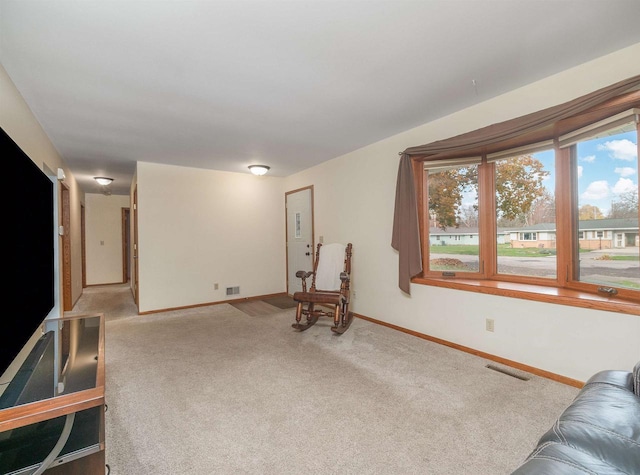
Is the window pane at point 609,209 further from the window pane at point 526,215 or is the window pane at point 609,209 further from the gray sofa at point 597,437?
the gray sofa at point 597,437

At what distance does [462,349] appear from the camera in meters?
2.88

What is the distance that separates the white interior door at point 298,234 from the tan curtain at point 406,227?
200 cm

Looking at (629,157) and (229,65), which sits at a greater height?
(229,65)

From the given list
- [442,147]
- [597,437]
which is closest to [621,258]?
[442,147]

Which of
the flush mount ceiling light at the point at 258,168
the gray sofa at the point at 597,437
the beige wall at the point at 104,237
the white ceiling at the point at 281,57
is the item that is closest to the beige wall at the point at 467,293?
the white ceiling at the point at 281,57

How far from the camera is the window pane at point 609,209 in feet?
6.92

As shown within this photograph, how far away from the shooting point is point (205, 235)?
4.97m

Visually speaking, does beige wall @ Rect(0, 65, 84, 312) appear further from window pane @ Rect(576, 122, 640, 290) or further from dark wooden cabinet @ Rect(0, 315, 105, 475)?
Answer: window pane @ Rect(576, 122, 640, 290)

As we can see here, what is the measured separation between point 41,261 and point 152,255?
2.97m

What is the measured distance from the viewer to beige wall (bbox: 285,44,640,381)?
207 cm

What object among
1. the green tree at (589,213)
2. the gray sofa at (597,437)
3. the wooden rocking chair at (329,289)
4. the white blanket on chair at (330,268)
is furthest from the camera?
the white blanket on chair at (330,268)

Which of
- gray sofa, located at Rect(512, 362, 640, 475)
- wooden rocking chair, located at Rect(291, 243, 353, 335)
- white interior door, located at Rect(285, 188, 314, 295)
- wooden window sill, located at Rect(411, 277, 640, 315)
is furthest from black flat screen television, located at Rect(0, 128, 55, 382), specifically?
white interior door, located at Rect(285, 188, 314, 295)

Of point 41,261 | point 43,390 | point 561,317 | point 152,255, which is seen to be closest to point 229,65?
point 41,261

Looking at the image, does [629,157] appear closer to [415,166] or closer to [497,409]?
[415,166]
